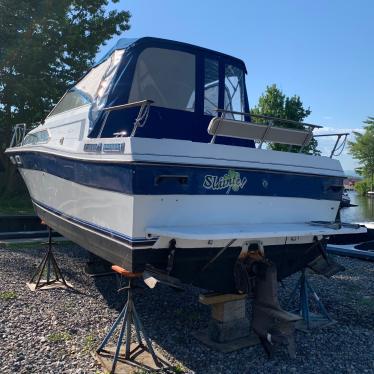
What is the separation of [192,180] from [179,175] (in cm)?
13

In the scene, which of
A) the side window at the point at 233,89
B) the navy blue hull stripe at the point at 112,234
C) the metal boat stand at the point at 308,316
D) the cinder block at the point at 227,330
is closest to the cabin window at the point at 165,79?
the side window at the point at 233,89

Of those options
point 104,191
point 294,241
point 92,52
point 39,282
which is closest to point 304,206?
point 294,241

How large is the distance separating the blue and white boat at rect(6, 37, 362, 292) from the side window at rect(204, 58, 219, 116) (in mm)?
19

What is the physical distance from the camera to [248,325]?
431cm

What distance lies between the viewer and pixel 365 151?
182ft

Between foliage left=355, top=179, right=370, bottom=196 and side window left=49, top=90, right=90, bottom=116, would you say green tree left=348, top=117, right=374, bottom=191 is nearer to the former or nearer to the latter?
foliage left=355, top=179, right=370, bottom=196

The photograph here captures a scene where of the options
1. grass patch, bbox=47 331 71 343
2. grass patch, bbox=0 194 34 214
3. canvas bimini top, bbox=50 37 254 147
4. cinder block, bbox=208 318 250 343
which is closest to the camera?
grass patch, bbox=47 331 71 343

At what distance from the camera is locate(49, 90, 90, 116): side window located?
5.17 meters

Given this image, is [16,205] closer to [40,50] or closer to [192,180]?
[40,50]

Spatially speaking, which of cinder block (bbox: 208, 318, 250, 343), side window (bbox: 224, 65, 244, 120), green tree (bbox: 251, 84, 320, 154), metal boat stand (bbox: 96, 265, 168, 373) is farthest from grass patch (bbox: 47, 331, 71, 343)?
green tree (bbox: 251, 84, 320, 154)

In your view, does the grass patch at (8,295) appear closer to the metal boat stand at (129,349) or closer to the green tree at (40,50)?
the metal boat stand at (129,349)

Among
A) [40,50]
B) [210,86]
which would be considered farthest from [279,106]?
[210,86]

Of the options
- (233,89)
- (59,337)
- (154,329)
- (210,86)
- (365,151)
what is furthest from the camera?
(365,151)

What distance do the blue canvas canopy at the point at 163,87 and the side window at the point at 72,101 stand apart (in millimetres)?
585
